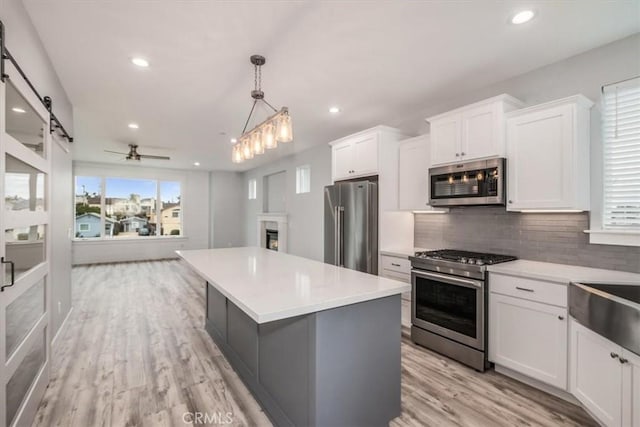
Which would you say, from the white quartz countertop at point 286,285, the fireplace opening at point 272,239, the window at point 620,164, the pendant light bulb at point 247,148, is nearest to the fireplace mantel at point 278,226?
the fireplace opening at point 272,239

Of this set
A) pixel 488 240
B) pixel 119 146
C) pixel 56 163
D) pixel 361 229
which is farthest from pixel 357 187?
pixel 119 146

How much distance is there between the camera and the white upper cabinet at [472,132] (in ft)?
8.73

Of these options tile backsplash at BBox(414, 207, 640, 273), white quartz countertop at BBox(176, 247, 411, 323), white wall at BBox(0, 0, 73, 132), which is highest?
white wall at BBox(0, 0, 73, 132)

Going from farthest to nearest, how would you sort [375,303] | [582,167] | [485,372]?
[485,372]
[582,167]
[375,303]

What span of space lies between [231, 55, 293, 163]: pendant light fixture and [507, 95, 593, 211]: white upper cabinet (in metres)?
1.95

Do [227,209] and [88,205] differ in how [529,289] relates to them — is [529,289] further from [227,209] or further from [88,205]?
[88,205]

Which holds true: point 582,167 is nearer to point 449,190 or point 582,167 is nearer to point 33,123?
point 449,190

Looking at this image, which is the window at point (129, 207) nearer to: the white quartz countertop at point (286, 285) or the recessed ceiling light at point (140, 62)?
the recessed ceiling light at point (140, 62)

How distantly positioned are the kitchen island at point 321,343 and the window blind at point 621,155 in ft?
5.98

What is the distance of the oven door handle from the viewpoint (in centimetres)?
255

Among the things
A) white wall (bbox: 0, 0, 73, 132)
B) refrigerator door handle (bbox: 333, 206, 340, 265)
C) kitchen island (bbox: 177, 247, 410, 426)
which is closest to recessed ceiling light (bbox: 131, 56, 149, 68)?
white wall (bbox: 0, 0, 73, 132)

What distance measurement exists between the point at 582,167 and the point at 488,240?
1020 millimetres

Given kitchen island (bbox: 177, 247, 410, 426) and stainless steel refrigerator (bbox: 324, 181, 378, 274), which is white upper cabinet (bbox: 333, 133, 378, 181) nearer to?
stainless steel refrigerator (bbox: 324, 181, 378, 274)

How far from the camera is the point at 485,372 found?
256 centimetres
